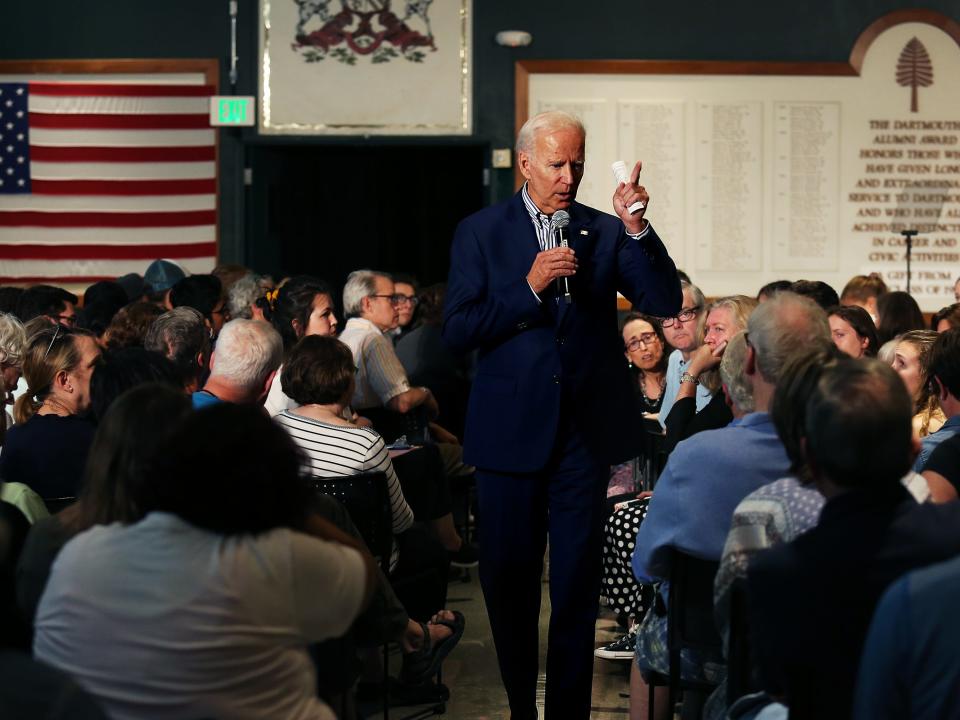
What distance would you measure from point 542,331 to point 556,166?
0.45 meters

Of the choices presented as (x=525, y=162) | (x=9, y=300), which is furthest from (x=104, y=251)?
(x=525, y=162)

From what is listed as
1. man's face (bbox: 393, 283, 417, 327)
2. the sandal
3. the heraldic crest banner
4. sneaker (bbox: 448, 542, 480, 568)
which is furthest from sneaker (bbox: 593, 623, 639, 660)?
the heraldic crest banner

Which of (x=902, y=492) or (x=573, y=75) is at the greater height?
(x=573, y=75)

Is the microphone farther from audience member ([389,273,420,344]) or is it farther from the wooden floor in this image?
audience member ([389,273,420,344])

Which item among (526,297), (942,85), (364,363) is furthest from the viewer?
(942,85)

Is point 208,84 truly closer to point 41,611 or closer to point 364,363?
point 364,363

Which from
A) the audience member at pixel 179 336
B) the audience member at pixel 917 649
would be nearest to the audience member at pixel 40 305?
the audience member at pixel 179 336

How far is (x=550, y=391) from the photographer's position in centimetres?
362

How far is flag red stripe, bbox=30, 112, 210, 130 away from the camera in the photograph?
10938 mm

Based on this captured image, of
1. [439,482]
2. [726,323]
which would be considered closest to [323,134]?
[439,482]

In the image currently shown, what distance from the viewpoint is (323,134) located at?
35.5 ft

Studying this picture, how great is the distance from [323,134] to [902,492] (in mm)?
9090

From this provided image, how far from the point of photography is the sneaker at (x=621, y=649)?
4.96 m

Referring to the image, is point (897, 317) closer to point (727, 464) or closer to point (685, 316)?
point (685, 316)
